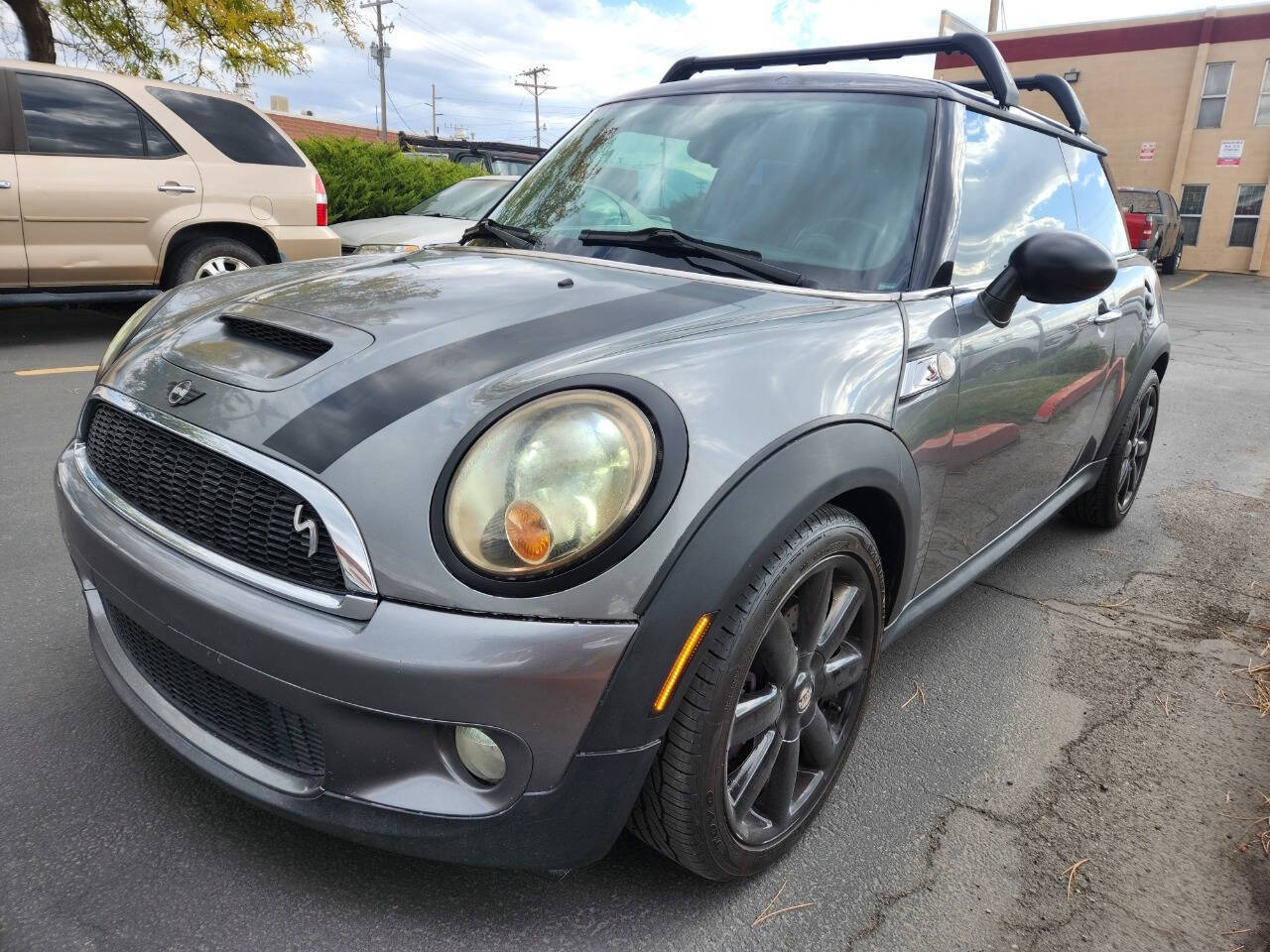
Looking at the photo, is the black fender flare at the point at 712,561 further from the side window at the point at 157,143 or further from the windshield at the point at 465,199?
the windshield at the point at 465,199

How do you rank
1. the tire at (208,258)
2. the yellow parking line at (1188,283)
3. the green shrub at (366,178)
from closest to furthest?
1. the tire at (208,258)
2. the green shrub at (366,178)
3. the yellow parking line at (1188,283)

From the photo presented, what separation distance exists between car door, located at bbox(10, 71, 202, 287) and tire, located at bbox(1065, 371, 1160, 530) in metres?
6.04

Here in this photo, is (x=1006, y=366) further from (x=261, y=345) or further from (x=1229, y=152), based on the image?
(x=1229, y=152)

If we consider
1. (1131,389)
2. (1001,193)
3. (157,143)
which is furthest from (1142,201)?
(1001,193)

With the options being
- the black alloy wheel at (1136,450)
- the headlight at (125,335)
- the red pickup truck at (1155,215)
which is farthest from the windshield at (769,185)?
the red pickup truck at (1155,215)

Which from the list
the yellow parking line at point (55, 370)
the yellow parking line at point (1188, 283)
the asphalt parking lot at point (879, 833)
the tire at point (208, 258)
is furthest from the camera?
the yellow parking line at point (1188, 283)

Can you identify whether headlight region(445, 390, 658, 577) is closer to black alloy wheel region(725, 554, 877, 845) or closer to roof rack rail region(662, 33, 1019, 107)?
black alloy wheel region(725, 554, 877, 845)

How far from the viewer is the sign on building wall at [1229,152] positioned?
2423 centimetres

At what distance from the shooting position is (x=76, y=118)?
6.25 m

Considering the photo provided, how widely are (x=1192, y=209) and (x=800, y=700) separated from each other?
28690 millimetres

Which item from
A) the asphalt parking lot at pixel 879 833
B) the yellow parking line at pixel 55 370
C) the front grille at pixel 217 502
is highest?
the front grille at pixel 217 502

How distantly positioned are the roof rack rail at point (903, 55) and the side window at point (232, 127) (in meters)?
4.87

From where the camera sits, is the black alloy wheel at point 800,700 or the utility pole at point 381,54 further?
the utility pole at point 381,54

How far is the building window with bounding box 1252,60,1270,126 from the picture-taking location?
2375 cm
